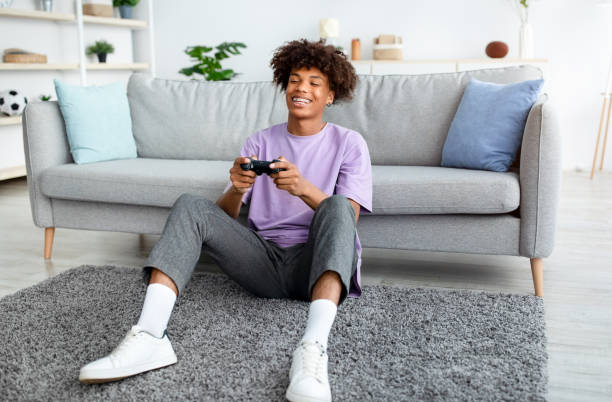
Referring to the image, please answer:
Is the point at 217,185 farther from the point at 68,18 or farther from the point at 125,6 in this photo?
the point at 125,6

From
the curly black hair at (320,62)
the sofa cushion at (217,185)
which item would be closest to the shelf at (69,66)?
the sofa cushion at (217,185)

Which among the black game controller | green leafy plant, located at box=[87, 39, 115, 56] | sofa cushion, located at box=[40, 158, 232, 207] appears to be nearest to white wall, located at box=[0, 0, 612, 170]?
green leafy plant, located at box=[87, 39, 115, 56]

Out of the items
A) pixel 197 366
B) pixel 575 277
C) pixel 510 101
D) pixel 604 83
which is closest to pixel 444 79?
pixel 510 101

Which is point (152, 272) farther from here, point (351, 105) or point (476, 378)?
point (351, 105)

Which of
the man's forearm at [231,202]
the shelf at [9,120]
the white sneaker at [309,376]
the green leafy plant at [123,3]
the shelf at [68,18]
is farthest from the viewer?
the green leafy plant at [123,3]

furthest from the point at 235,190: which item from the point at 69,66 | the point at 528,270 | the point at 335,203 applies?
the point at 69,66

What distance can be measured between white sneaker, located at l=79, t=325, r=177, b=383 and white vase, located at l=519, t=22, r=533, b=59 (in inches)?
172

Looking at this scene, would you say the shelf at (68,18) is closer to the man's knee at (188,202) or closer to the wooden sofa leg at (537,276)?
the man's knee at (188,202)

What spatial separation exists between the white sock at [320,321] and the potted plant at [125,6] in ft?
17.1

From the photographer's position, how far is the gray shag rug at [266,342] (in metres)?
1.49

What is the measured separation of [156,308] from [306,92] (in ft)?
2.63

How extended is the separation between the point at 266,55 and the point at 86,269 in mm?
3937

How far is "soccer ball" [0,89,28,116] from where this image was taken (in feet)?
14.7

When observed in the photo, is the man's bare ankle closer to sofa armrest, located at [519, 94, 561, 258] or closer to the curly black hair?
the curly black hair
